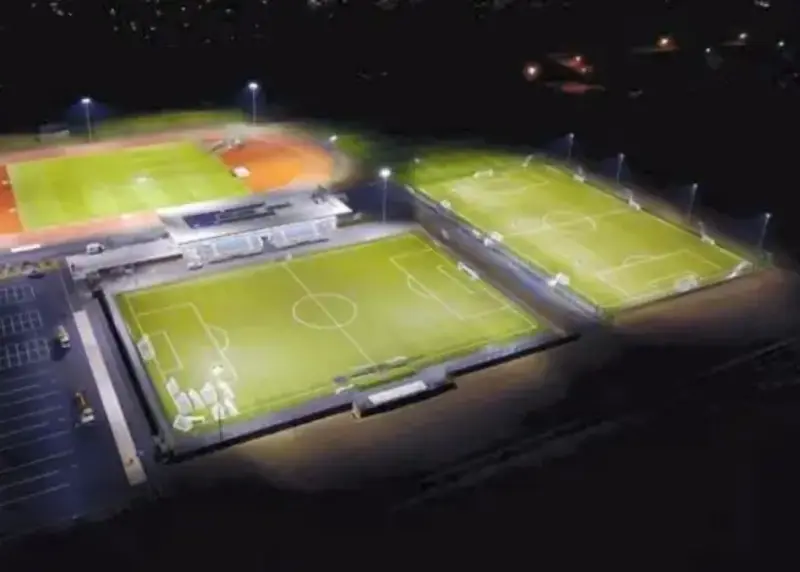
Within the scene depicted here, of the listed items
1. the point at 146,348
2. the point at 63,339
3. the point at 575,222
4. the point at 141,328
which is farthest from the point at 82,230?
the point at 575,222

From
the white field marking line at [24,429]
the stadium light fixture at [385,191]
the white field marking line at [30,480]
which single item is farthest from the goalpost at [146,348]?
the stadium light fixture at [385,191]

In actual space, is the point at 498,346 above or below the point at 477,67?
below

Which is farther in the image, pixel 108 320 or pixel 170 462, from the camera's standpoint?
pixel 108 320

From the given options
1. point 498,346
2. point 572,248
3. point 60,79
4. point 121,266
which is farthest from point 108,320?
point 60,79

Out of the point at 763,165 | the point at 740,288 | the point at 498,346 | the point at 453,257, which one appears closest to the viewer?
the point at 498,346

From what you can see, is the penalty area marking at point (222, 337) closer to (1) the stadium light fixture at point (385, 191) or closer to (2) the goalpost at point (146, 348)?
(2) the goalpost at point (146, 348)

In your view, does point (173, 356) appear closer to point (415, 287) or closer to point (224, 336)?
point (224, 336)

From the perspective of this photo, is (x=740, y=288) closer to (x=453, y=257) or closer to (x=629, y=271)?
(x=629, y=271)

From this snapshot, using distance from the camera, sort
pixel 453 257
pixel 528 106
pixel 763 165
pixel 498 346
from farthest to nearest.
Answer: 1. pixel 528 106
2. pixel 763 165
3. pixel 453 257
4. pixel 498 346
